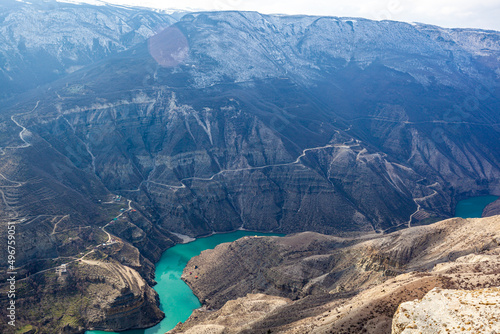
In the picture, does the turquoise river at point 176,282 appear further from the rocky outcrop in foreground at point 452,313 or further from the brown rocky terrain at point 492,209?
the rocky outcrop in foreground at point 452,313

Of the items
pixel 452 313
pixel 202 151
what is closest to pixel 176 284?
pixel 202 151

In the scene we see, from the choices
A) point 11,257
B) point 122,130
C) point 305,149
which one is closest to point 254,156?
point 305,149

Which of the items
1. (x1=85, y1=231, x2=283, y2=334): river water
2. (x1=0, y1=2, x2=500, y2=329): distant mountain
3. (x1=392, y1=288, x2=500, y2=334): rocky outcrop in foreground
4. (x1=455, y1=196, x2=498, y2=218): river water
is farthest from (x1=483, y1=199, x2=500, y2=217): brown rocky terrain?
(x1=392, y1=288, x2=500, y2=334): rocky outcrop in foreground

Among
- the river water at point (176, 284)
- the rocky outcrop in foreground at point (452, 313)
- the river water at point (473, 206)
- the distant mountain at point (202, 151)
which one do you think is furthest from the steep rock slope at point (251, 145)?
the rocky outcrop in foreground at point (452, 313)

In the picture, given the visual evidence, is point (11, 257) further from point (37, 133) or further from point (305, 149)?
point (305, 149)

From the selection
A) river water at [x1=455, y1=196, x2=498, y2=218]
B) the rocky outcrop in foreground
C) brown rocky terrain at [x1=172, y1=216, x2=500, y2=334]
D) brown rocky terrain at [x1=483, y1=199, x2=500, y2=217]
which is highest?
the rocky outcrop in foreground

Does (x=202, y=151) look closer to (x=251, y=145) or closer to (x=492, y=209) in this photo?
(x=251, y=145)

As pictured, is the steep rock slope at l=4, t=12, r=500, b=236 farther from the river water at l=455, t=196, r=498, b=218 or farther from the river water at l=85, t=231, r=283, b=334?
the river water at l=85, t=231, r=283, b=334
